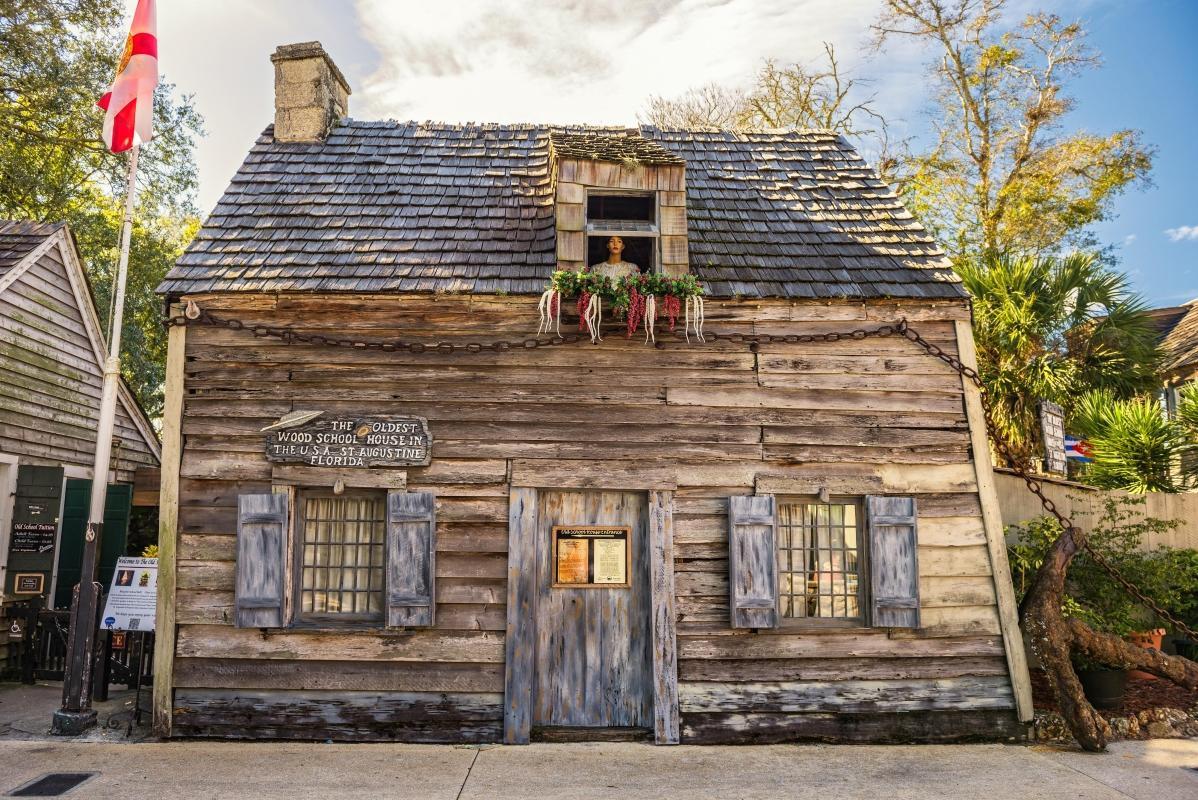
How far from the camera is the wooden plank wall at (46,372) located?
944 centimetres

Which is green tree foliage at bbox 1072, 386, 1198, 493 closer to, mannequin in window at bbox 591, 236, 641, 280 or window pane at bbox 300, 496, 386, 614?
mannequin in window at bbox 591, 236, 641, 280

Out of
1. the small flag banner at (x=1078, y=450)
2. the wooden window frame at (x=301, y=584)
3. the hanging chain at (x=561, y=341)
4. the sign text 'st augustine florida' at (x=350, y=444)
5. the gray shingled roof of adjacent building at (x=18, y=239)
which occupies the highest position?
the gray shingled roof of adjacent building at (x=18, y=239)

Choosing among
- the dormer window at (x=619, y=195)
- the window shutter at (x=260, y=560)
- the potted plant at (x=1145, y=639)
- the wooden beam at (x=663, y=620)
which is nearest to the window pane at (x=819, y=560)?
the wooden beam at (x=663, y=620)

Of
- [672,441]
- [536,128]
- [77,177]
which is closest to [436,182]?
[536,128]

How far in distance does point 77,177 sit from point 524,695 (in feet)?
62.1

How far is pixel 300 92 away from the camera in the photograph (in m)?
8.95

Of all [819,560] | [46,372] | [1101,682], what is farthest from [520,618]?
[46,372]

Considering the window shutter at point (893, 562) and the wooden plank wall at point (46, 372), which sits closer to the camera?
the window shutter at point (893, 562)

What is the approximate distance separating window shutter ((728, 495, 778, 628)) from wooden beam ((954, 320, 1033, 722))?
1907mm

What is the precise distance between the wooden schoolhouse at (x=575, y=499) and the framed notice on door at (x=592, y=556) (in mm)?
24

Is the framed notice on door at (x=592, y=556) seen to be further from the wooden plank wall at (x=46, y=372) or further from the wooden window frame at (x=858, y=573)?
the wooden plank wall at (x=46, y=372)

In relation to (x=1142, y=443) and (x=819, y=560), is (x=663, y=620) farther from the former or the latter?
(x=1142, y=443)

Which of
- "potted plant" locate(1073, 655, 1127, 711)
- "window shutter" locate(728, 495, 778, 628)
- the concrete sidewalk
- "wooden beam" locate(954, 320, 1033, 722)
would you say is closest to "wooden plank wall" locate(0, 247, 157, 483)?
the concrete sidewalk

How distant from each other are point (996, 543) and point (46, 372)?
1096 centimetres
